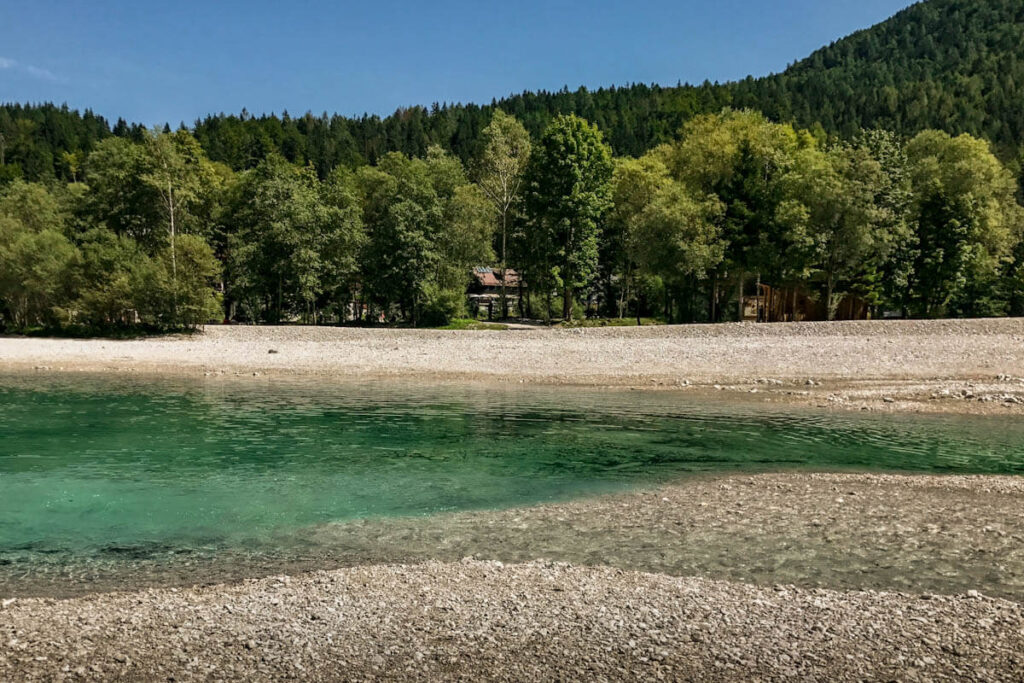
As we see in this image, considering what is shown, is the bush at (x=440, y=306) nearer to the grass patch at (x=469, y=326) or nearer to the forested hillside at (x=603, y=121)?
the grass patch at (x=469, y=326)

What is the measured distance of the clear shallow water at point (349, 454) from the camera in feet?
39.5

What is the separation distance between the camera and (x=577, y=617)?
25.3 feet

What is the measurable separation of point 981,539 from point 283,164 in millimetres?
69959

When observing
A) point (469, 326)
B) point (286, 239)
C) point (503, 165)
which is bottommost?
point (469, 326)

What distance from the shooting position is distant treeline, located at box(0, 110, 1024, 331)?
52.3m

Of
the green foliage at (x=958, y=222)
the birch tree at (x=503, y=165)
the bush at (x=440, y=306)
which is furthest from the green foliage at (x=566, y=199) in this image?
the green foliage at (x=958, y=222)

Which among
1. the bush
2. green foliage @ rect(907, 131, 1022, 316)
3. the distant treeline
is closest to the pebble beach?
the distant treeline

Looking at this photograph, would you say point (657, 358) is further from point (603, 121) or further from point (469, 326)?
point (603, 121)

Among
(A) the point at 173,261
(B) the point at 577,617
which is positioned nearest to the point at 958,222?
(A) the point at 173,261

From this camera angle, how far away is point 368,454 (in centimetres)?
1788

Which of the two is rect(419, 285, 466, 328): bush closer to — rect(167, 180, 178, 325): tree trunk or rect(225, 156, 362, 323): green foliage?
rect(225, 156, 362, 323): green foliage

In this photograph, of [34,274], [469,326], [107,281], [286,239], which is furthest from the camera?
[286,239]

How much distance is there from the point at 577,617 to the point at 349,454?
36.8 feet

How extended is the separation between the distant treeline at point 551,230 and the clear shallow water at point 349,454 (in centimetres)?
2787
